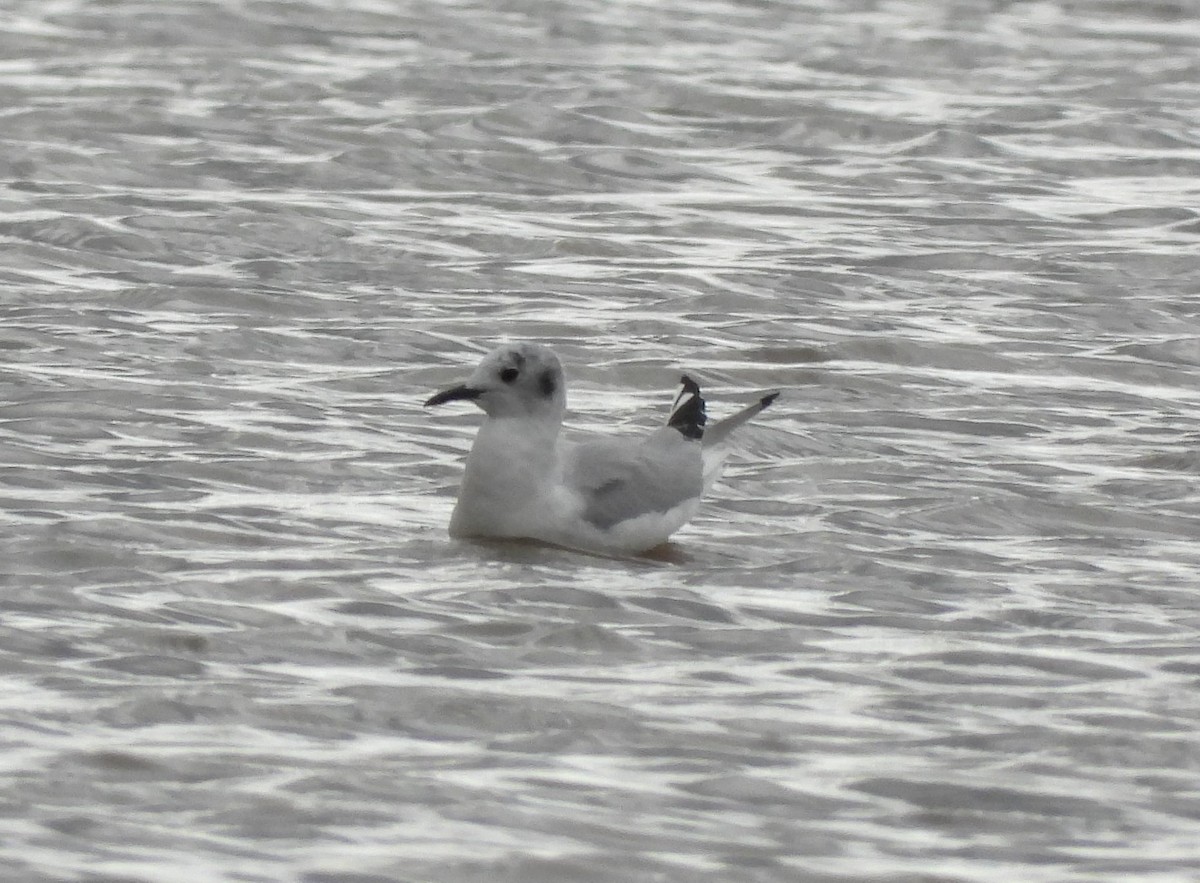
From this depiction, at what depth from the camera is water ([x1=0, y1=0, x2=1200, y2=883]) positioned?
7.22 meters

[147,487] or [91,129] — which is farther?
[91,129]

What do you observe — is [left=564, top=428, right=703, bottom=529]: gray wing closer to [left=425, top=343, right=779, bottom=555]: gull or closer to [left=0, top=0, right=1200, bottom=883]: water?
[left=425, top=343, right=779, bottom=555]: gull

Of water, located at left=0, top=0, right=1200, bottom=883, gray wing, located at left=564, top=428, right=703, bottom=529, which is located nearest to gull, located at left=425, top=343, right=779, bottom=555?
gray wing, located at left=564, top=428, right=703, bottom=529

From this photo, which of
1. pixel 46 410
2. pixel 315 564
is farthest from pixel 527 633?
pixel 46 410

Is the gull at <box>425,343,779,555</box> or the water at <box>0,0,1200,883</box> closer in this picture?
the water at <box>0,0,1200,883</box>

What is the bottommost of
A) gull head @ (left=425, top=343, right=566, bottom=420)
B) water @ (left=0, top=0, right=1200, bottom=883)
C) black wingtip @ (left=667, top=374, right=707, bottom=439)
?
water @ (left=0, top=0, right=1200, bottom=883)

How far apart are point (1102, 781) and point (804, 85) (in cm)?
1403

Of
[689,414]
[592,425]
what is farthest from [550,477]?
[592,425]

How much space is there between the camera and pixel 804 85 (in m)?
21.0

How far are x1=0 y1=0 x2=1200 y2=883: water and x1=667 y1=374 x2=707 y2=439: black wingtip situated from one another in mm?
368

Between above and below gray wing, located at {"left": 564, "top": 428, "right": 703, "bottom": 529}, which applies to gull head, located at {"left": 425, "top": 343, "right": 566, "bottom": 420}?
above

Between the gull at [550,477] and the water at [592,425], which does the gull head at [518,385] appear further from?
the water at [592,425]

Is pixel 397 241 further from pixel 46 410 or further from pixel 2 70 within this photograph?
pixel 2 70

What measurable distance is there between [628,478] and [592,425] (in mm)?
2087
